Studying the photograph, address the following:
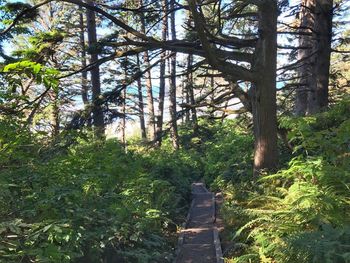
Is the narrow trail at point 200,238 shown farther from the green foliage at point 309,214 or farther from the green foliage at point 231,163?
the green foliage at point 231,163

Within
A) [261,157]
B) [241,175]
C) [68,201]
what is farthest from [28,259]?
[241,175]

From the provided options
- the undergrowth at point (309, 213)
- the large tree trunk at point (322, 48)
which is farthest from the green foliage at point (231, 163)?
the undergrowth at point (309, 213)

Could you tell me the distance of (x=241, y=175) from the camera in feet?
42.3

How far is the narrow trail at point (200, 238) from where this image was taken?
857cm

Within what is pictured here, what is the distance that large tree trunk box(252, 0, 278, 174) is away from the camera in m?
10.0

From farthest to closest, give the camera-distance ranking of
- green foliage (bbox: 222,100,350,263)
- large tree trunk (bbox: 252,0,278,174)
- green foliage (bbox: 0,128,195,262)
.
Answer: large tree trunk (bbox: 252,0,278,174) → green foliage (bbox: 222,100,350,263) → green foliage (bbox: 0,128,195,262)

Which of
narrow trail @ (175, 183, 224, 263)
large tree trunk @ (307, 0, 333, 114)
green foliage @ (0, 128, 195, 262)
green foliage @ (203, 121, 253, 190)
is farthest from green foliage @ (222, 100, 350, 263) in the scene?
green foliage @ (203, 121, 253, 190)

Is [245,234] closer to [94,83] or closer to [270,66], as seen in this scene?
[270,66]

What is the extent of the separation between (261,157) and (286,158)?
100 centimetres

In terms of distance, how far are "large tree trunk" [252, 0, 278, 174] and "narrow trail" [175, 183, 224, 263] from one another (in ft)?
7.18

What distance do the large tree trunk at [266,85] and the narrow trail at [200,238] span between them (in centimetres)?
219

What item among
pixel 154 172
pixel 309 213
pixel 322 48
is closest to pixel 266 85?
pixel 322 48

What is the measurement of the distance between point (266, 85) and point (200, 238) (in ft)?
13.5

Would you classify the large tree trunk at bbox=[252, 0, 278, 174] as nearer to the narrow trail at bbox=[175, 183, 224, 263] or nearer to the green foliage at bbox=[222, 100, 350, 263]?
the green foliage at bbox=[222, 100, 350, 263]
